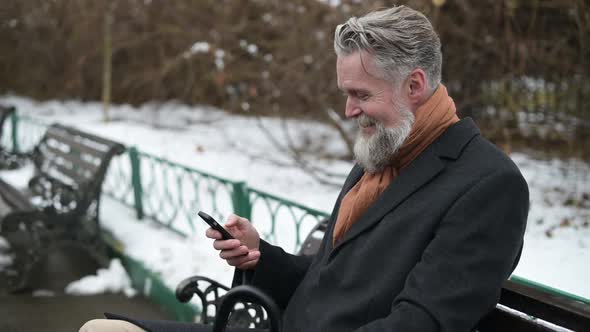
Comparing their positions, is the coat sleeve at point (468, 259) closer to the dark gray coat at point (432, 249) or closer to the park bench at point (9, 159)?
the dark gray coat at point (432, 249)

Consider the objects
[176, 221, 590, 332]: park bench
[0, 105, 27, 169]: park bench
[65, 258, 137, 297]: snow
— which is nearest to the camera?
[176, 221, 590, 332]: park bench

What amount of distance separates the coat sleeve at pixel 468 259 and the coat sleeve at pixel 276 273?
2.29ft

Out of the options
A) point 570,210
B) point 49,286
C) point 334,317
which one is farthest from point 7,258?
point 570,210

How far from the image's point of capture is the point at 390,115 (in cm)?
179

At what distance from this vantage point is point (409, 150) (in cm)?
183

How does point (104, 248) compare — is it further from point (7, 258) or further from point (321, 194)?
point (321, 194)

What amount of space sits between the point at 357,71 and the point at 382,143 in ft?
0.71

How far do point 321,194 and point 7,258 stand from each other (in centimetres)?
288

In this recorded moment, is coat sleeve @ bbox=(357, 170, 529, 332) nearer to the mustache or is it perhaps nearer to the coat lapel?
the coat lapel

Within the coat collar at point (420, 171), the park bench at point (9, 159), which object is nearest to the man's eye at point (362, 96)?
the coat collar at point (420, 171)

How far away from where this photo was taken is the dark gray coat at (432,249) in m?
1.55

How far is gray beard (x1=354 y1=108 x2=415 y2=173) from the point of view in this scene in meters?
1.78

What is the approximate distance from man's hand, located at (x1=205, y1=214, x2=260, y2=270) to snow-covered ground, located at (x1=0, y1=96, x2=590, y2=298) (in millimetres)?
1789

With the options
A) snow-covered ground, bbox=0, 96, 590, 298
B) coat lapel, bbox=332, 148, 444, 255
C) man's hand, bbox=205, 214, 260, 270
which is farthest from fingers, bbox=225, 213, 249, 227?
snow-covered ground, bbox=0, 96, 590, 298
